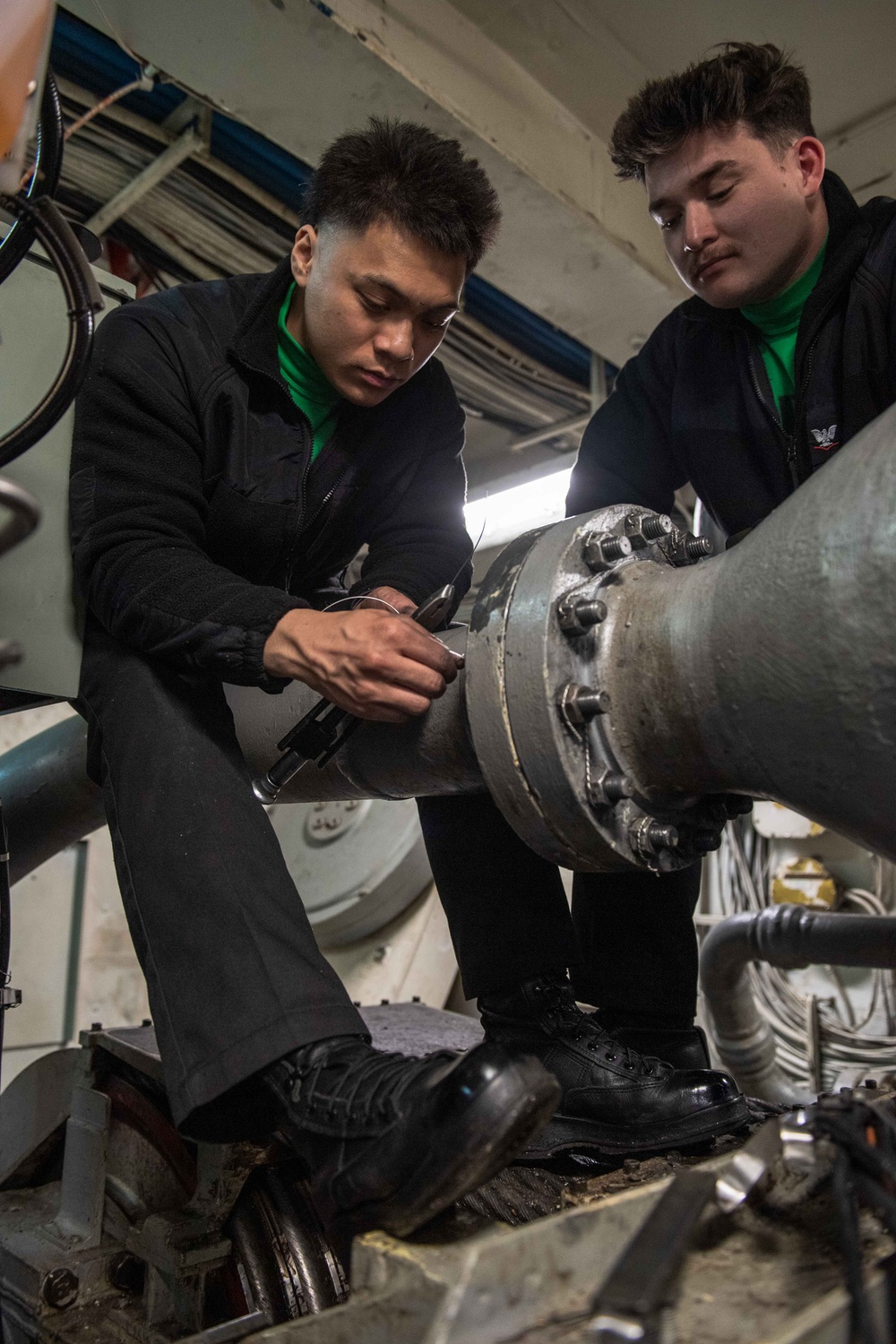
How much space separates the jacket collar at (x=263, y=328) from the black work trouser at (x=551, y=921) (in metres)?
0.54

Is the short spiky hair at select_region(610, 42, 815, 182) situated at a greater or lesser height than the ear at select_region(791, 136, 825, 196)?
greater

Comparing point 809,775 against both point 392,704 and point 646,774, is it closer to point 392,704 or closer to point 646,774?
point 646,774

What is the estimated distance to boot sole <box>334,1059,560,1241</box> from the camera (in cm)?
60

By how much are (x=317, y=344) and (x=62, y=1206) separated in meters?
1.07

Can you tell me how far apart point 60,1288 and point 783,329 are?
4.57 ft

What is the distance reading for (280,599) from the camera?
0.90 metres

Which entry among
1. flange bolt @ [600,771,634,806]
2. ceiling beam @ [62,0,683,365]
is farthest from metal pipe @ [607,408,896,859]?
ceiling beam @ [62,0,683,365]

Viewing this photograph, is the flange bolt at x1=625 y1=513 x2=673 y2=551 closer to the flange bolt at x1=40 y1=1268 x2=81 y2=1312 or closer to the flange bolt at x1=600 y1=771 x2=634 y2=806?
the flange bolt at x1=600 y1=771 x2=634 y2=806

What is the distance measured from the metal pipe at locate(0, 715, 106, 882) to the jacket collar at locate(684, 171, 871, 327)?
1000 millimetres

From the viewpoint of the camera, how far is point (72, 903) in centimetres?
259

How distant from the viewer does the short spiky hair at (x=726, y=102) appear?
124 cm

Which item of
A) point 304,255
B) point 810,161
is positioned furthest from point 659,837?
point 810,161

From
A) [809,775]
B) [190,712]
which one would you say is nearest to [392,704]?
[190,712]

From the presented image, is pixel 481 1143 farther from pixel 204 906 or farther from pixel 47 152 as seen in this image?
pixel 47 152
